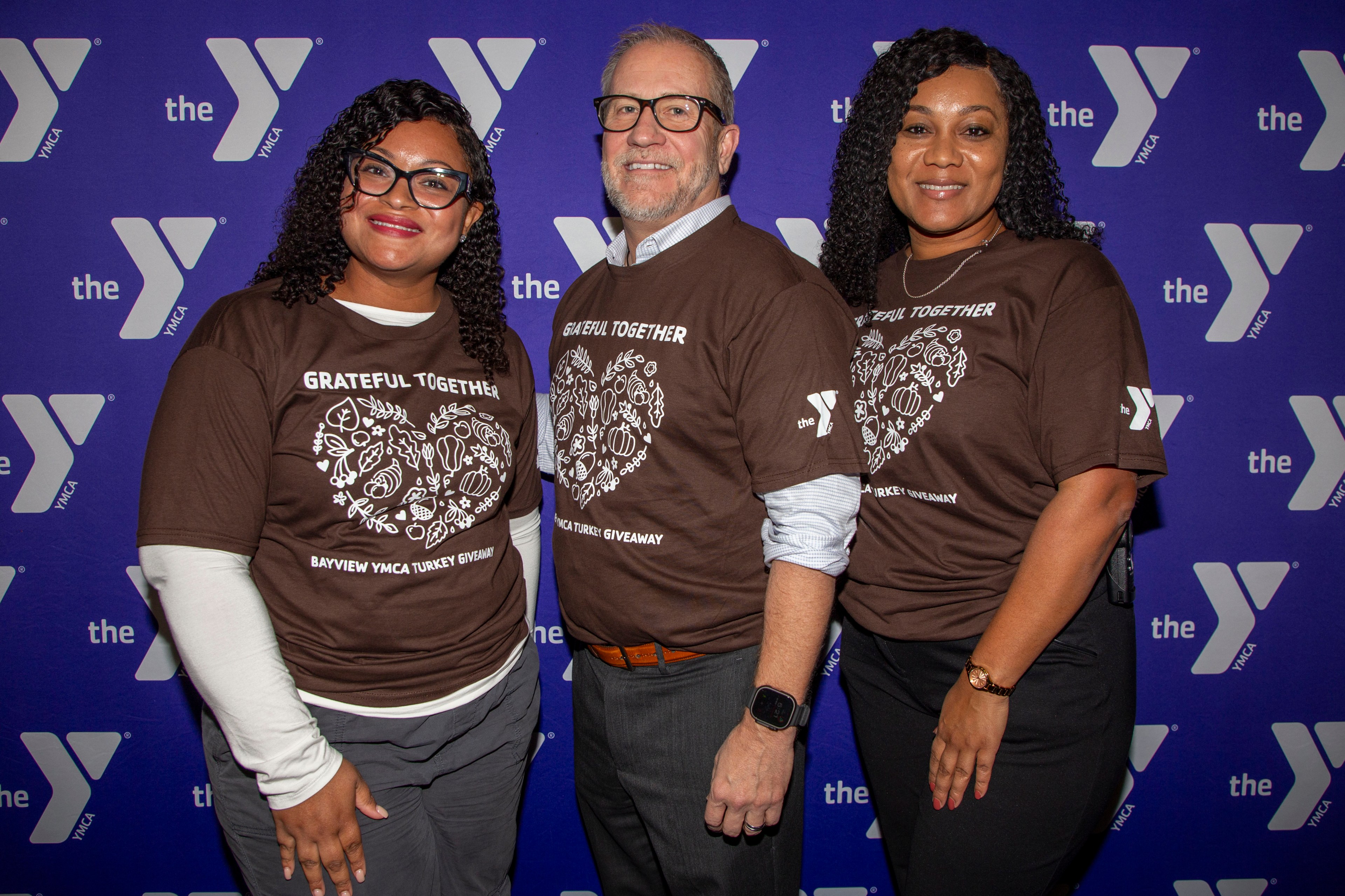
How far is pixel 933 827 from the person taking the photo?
1367 mm

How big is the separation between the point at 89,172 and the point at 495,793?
6.23 ft

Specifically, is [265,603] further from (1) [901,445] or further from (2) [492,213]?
(1) [901,445]

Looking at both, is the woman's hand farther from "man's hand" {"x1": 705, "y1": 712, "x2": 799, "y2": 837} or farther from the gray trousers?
the gray trousers

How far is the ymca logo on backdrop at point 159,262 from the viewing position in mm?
1955

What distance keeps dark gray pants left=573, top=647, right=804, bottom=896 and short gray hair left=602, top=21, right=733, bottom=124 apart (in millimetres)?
1127

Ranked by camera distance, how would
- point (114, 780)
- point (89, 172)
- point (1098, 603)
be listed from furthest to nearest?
point (114, 780), point (89, 172), point (1098, 603)

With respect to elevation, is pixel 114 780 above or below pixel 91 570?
below

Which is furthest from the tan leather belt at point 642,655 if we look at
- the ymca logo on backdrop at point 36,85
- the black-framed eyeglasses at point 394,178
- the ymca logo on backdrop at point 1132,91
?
the ymca logo on backdrop at point 36,85

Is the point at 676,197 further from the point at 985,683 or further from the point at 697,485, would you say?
the point at 985,683

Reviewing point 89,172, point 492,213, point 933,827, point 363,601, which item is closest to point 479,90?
point 492,213

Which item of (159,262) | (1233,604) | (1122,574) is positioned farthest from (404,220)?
(1233,604)

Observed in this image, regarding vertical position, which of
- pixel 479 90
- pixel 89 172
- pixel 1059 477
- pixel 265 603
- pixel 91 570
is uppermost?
pixel 479 90

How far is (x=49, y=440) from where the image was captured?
1984 millimetres

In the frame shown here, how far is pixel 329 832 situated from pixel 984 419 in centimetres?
132
